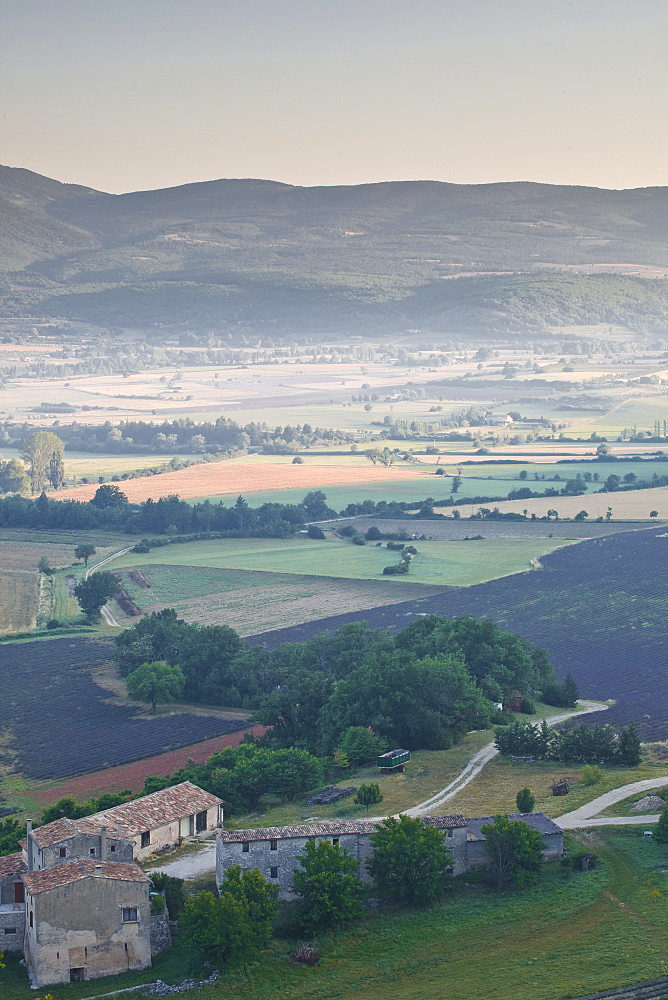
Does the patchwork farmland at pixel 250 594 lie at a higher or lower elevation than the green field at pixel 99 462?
lower

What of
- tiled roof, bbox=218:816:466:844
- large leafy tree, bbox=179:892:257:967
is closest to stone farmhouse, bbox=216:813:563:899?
tiled roof, bbox=218:816:466:844

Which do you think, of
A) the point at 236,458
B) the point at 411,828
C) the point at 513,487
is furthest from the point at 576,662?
the point at 236,458

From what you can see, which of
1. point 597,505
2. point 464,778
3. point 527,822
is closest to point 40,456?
point 597,505

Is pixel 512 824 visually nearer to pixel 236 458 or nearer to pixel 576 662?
pixel 576 662

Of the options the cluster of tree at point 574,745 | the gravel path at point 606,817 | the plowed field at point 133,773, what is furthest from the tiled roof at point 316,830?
the plowed field at point 133,773

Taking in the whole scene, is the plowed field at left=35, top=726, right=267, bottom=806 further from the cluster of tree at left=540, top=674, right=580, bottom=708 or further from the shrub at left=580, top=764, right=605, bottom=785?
the shrub at left=580, top=764, right=605, bottom=785

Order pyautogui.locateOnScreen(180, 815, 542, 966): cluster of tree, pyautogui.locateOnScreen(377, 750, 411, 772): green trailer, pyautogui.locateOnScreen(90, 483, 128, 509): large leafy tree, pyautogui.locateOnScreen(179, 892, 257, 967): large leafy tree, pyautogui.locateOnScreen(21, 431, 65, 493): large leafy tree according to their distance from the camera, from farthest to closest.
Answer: pyautogui.locateOnScreen(21, 431, 65, 493): large leafy tree → pyautogui.locateOnScreen(90, 483, 128, 509): large leafy tree → pyautogui.locateOnScreen(377, 750, 411, 772): green trailer → pyautogui.locateOnScreen(180, 815, 542, 966): cluster of tree → pyautogui.locateOnScreen(179, 892, 257, 967): large leafy tree

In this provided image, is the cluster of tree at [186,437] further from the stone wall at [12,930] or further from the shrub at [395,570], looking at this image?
the stone wall at [12,930]
